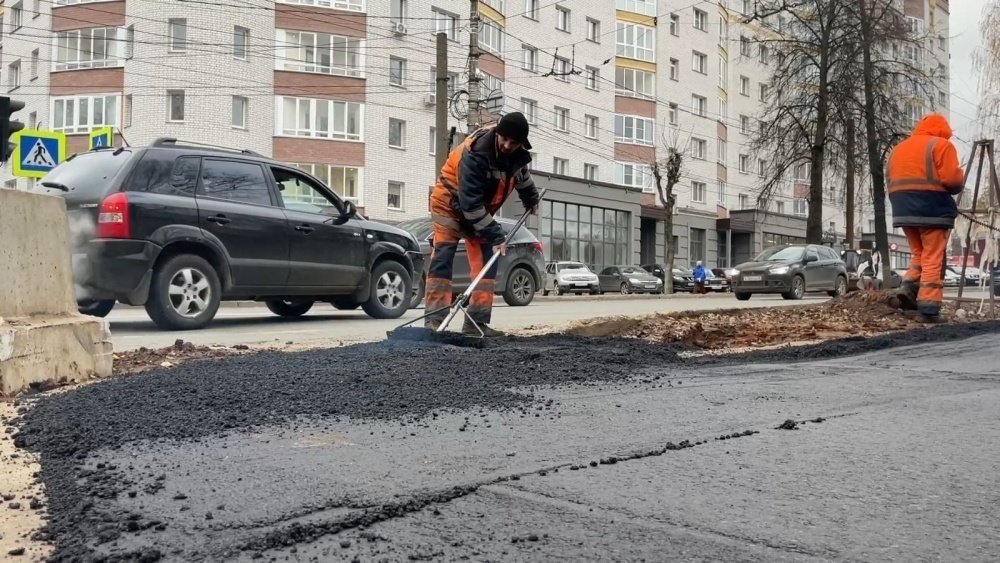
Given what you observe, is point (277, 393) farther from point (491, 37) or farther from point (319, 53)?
point (491, 37)

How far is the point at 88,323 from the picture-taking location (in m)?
5.25

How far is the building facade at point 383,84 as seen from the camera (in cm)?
3472

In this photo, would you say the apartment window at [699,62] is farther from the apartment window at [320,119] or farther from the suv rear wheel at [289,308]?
the suv rear wheel at [289,308]

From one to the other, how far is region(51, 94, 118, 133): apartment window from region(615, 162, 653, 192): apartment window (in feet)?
88.6

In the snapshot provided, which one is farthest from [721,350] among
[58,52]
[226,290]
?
[58,52]

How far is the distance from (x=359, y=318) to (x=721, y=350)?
228 inches

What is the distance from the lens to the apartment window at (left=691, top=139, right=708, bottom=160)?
55.9 meters

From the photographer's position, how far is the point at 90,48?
3638 centimetres

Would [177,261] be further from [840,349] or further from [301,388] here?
[840,349]

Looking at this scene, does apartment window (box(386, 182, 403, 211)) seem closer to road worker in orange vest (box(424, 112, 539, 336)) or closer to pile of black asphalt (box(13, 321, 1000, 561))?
road worker in orange vest (box(424, 112, 539, 336))

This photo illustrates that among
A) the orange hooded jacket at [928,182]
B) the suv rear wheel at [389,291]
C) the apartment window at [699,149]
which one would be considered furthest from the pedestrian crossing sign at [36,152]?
the apartment window at [699,149]

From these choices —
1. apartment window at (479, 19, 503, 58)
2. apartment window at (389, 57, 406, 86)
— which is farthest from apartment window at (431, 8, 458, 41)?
apartment window at (389, 57, 406, 86)

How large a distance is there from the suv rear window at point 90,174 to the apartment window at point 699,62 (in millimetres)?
50893

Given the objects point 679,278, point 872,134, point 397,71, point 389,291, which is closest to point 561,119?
point 679,278
